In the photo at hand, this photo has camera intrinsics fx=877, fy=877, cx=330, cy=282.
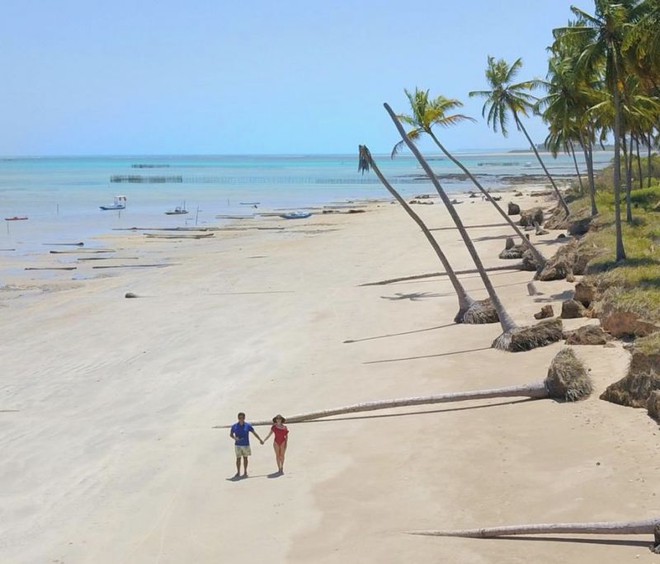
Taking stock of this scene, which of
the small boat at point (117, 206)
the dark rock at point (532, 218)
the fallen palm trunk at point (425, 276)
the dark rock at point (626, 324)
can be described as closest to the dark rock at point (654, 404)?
the dark rock at point (626, 324)

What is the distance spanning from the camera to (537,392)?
14047 millimetres

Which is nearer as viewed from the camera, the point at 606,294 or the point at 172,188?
the point at 606,294

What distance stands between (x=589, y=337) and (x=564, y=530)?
24.4 feet

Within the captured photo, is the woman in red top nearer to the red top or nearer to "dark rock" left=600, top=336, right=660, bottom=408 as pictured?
the red top

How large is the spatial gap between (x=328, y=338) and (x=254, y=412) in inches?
249

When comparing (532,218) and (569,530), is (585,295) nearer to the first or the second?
(569,530)

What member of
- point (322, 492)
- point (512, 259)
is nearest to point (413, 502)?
point (322, 492)

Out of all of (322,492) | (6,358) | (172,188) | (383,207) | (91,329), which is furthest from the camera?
(172,188)

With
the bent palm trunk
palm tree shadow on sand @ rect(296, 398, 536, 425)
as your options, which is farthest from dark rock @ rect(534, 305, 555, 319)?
the bent palm trunk

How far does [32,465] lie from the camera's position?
13391 millimetres

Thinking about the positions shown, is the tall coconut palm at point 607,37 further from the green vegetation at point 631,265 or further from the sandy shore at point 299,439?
the sandy shore at point 299,439

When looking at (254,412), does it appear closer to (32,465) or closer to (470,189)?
(32,465)

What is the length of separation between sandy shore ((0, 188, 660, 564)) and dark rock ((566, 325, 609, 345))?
11.3 inches

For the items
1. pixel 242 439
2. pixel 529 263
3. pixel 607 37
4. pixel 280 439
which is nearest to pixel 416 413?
pixel 280 439
